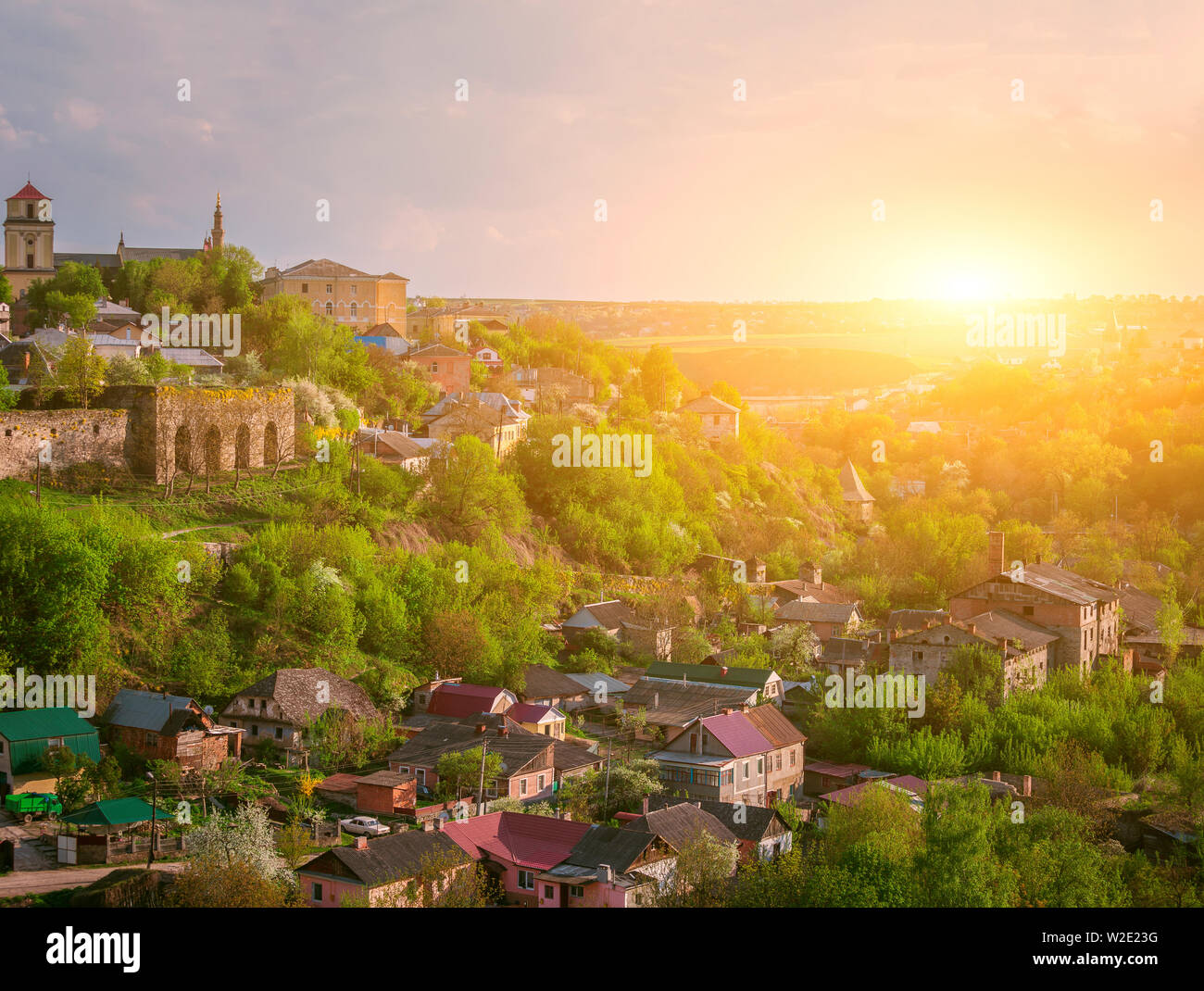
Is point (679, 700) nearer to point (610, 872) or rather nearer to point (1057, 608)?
point (610, 872)

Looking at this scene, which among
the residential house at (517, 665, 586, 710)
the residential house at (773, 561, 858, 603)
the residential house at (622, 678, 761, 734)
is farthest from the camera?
the residential house at (773, 561, 858, 603)

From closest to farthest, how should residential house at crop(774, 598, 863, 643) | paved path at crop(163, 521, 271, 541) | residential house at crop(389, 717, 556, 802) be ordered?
residential house at crop(389, 717, 556, 802) < paved path at crop(163, 521, 271, 541) < residential house at crop(774, 598, 863, 643)

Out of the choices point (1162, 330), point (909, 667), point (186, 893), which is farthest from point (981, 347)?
point (186, 893)

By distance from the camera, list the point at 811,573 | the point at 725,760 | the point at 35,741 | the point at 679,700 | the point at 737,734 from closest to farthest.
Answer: the point at 35,741
the point at 725,760
the point at 737,734
the point at 679,700
the point at 811,573

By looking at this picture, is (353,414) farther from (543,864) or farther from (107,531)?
(543,864)

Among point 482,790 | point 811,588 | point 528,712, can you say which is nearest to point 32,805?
point 482,790

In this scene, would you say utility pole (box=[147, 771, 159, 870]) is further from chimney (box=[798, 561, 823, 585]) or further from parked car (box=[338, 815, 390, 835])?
chimney (box=[798, 561, 823, 585])

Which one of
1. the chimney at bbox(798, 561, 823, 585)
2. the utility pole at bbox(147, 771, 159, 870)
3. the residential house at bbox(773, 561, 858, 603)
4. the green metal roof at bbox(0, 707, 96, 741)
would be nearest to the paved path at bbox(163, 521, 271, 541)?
the green metal roof at bbox(0, 707, 96, 741)
